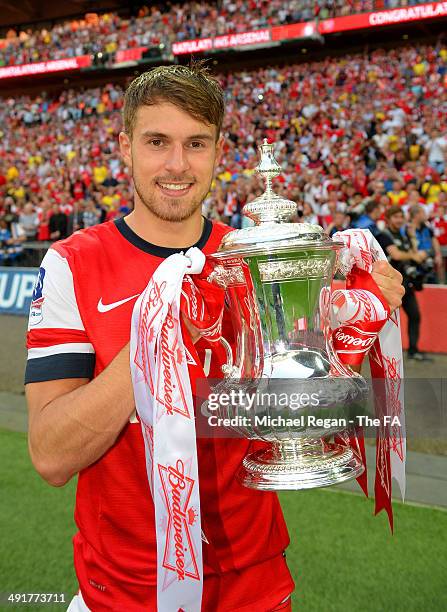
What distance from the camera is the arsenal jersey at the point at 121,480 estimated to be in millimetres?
1467

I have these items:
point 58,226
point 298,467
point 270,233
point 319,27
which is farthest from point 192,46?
point 298,467

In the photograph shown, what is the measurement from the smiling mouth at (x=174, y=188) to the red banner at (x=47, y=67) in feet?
72.3

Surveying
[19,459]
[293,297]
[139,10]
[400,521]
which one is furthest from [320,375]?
[139,10]

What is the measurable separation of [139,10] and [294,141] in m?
10.9

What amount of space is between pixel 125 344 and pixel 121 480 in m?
0.29

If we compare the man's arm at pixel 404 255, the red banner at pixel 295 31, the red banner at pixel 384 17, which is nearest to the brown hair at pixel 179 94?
the man's arm at pixel 404 255

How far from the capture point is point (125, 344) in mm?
1444

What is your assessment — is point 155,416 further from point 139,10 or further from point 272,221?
point 139,10

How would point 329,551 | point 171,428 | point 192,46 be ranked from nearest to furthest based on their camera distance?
point 171,428, point 329,551, point 192,46

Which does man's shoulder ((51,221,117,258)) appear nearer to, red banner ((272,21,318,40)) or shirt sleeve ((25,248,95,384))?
shirt sleeve ((25,248,95,384))

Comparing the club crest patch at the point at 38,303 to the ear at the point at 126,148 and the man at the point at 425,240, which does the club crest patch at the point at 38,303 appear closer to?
the ear at the point at 126,148

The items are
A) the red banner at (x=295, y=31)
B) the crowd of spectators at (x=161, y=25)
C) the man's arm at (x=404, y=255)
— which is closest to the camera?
the man's arm at (x=404, y=255)

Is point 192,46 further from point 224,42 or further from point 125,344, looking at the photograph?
point 125,344

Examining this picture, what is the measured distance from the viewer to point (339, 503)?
3.96m
